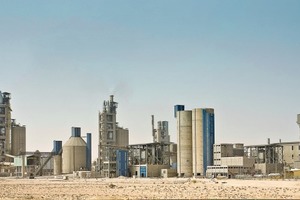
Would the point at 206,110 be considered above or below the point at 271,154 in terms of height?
above

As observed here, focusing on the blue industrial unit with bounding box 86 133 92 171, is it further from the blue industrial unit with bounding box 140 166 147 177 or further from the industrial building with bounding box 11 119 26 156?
the blue industrial unit with bounding box 140 166 147 177

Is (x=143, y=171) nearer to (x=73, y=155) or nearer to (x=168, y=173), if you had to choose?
(x=168, y=173)

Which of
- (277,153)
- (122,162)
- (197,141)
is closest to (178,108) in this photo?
(197,141)

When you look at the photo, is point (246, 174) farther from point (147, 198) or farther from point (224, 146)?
point (147, 198)

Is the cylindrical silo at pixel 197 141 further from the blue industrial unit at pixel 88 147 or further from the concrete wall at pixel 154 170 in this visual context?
the blue industrial unit at pixel 88 147

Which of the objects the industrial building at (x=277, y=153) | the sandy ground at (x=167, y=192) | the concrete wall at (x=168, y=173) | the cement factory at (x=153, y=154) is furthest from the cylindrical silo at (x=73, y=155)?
the sandy ground at (x=167, y=192)

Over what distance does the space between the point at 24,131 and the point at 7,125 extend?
7.95m

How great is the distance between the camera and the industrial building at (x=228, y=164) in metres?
118

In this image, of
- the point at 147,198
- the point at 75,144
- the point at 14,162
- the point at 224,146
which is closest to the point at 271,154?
the point at 224,146

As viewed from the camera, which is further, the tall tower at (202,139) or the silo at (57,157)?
the silo at (57,157)

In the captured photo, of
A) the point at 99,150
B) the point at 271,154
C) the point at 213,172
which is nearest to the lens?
the point at 213,172

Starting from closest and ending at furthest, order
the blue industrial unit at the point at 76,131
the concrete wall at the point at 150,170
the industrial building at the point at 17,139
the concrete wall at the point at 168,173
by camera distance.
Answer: the concrete wall at the point at 168,173
the concrete wall at the point at 150,170
the blue industrial unit at the point at 76,131
the industrial building at the point at 17,139

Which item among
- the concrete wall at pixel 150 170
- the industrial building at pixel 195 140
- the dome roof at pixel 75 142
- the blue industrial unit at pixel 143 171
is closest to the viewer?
the industrial building at pixel 195 140

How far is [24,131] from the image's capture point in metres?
169
